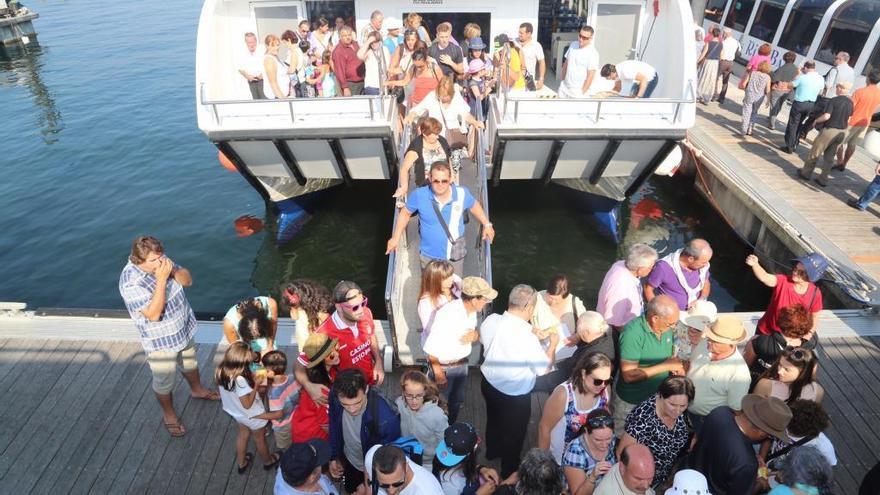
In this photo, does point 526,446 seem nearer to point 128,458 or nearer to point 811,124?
point 128,458

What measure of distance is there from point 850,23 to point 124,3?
42152 millimetres

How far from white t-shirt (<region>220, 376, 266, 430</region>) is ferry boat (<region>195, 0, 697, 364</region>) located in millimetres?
1652

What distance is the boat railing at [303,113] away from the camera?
6.98 metres

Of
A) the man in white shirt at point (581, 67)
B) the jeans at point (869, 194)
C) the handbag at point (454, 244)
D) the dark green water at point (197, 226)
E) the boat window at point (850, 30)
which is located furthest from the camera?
the boat window at point (850, 30)

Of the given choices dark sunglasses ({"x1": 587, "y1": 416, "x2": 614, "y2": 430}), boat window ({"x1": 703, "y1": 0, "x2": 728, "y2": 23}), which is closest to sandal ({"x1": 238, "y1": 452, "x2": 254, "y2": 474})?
dark sunglasses ({"x1": 587, "y1": 416, "x2": 614, "y2": 430})

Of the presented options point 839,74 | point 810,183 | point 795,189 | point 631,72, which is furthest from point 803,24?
point 631,72

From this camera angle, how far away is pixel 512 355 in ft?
11.2

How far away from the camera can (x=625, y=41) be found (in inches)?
391

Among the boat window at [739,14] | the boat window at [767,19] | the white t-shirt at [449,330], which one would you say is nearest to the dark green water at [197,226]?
the white t-shirt at [449,330]

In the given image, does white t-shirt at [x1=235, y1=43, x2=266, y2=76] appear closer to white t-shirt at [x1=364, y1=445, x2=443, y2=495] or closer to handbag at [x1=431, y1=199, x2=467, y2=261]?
handbag at [x1=431, y1=199, x2=467, y2=261]

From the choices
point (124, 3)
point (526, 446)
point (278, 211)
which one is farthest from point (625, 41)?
point (124, 3)

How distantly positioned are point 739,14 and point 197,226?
57.5 feet

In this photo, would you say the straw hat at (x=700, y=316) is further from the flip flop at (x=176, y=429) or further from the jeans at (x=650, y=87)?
the jeans at (x=650, y=87)

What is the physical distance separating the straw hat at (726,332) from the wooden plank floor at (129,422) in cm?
174
